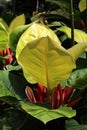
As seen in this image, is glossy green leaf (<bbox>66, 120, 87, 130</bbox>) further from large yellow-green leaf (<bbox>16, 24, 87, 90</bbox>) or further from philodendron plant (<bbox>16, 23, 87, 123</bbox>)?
large yellow-green leaf (<bbox>16, 24, 87, 90</bbox>)

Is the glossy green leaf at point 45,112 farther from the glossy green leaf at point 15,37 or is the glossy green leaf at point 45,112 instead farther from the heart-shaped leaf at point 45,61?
the glossy green leaf at point 15,37

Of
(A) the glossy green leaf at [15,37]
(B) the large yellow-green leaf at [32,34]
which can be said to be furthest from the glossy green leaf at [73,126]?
(A) the glossy green leaf at [15,37]

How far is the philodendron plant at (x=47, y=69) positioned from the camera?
155 centimetres

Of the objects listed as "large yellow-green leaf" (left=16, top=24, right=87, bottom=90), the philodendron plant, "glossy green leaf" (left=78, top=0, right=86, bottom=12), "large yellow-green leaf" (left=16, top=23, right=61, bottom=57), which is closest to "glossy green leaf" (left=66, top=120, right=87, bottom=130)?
the philodendron plant

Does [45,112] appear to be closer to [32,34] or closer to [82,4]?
[32,34]

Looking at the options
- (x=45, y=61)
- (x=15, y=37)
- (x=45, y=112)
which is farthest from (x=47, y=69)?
(x=15, y=37)

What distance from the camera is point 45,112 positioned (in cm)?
160

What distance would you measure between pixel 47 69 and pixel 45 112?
17 centimetres

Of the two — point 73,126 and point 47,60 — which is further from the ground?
point 47,60

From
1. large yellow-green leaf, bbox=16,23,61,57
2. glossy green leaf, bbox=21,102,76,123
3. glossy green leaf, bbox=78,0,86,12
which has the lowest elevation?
glossy green leaf, bbox=21,102,76,123

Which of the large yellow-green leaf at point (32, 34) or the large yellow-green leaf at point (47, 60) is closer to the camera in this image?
the large yellow-green leaf at point (47, 60)

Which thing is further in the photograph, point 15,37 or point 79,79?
point 15,37

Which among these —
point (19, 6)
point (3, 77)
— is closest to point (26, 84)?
point (3, 77)

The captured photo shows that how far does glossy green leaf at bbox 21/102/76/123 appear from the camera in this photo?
5.07ft
